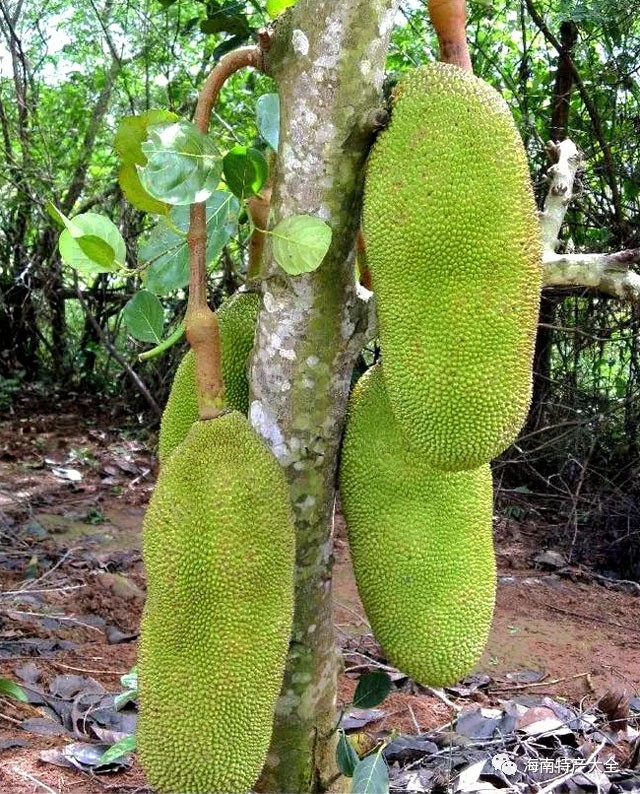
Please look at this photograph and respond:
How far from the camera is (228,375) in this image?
1075mm

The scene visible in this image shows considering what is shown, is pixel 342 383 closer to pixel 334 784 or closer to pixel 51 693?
pixel 334 784

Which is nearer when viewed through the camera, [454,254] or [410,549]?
[454,254]

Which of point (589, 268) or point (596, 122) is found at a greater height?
point (596, 122)

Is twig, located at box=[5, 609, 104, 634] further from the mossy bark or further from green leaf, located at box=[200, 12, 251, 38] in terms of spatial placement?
green leaf, located at box=[200, 12, 251, 38]

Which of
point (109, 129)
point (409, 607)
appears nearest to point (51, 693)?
point (409, 607)

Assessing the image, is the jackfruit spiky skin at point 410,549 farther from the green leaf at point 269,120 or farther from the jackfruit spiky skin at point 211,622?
the green leaf at point 269,120

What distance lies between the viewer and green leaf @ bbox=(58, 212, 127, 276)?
975 mm

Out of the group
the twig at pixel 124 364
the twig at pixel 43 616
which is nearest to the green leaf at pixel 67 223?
the twig at pixel 43 616

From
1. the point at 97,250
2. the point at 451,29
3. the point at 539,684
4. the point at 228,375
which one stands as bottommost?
the point at 539,684

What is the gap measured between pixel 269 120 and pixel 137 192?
0.18 meters

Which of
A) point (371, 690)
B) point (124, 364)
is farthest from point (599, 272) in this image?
point (124, 364)

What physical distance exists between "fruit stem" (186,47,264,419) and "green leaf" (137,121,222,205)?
4 cm

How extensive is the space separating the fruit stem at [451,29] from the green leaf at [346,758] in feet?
2.74

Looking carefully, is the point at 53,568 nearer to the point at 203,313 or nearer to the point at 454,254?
the point at 203,313
